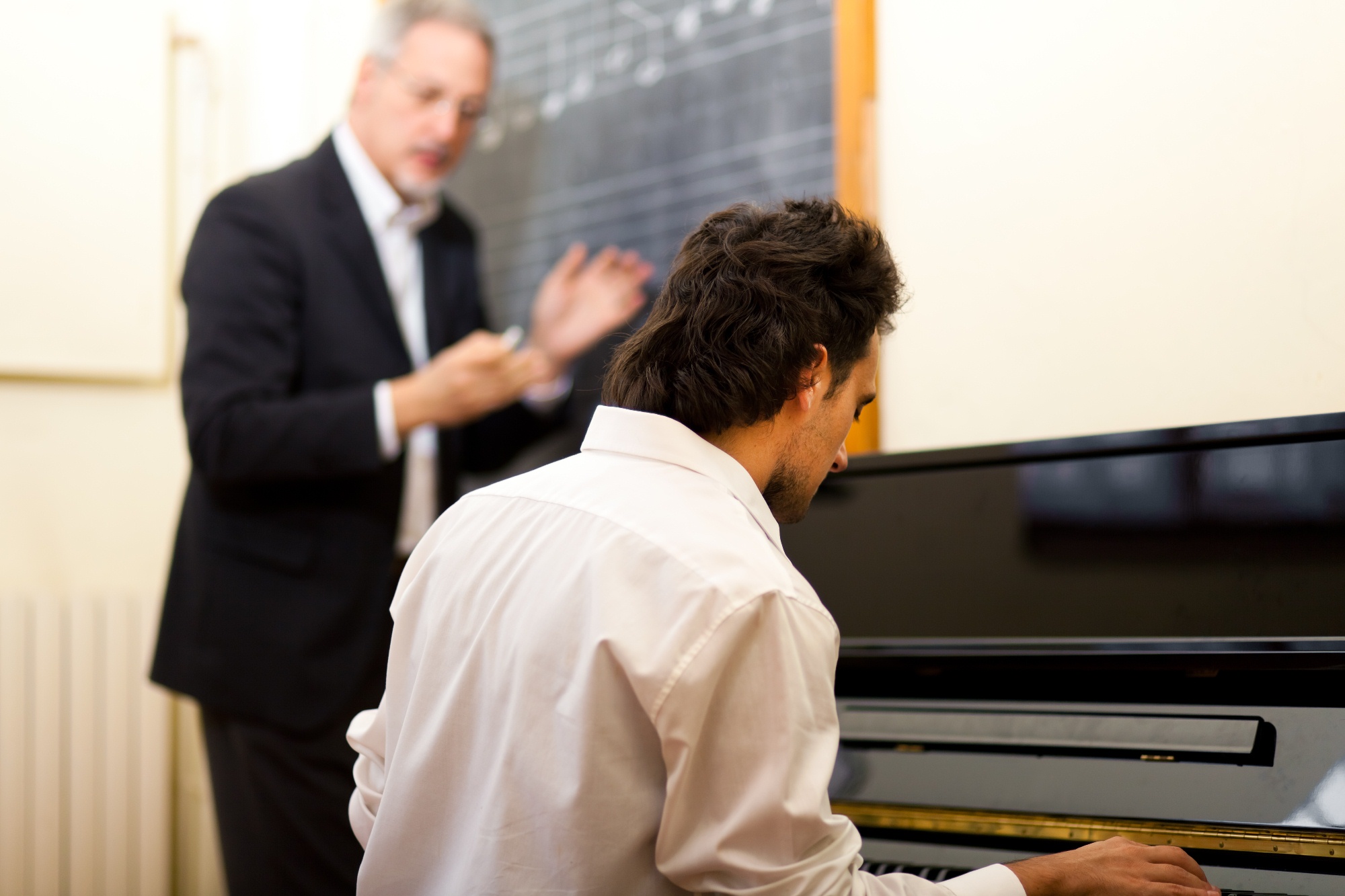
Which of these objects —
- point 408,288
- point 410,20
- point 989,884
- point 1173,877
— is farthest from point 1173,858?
point 410,20

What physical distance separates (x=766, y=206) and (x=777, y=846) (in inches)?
28.3

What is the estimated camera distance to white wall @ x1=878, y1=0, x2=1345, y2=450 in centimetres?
179

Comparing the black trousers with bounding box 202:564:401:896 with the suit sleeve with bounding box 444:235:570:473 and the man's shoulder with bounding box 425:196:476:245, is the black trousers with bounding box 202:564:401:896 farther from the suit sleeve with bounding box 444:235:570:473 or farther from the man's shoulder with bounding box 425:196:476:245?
the man's shoulder with bounding box 425:196:476:245

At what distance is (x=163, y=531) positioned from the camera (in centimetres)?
342

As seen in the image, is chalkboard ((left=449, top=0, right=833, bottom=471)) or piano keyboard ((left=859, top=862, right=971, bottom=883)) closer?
piano keyboard ((left=859, top=862, right=971, bottom=883))

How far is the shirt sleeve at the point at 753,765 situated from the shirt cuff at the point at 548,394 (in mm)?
1845

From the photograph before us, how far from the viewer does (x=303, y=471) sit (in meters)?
2.39

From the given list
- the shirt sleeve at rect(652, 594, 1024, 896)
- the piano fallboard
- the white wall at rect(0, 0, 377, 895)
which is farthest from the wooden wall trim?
the white wall at rect(0, 0, 377, 895)

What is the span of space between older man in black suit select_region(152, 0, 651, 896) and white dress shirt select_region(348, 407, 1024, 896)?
4.33ft

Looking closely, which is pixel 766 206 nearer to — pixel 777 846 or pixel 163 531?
pixel 777 846

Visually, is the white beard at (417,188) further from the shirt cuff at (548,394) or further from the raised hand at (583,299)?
the shirt cuff at (548,394)

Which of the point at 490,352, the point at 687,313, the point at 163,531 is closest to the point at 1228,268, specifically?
the point at 687,313

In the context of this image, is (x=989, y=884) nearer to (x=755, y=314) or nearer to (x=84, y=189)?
(x=755, y=314)

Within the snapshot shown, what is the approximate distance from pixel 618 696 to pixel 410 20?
2389 mm
